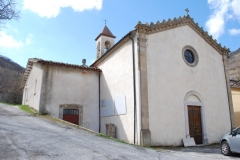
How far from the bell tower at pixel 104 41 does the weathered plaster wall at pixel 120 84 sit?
4.55 metres

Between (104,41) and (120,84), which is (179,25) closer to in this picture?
(120,84)

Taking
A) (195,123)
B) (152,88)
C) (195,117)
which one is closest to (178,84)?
(152,88)

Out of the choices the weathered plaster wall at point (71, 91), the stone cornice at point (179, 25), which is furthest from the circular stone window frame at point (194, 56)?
the weathered plaster wall at point (71, 91)

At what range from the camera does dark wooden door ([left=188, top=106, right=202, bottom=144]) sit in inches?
500

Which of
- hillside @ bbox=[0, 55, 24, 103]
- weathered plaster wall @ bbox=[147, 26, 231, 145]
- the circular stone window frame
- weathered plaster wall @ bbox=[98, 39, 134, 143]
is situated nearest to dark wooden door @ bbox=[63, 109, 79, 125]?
weathered plaster wall @ bbox=[98, 39, 134, 143]

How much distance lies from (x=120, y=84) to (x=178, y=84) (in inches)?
143

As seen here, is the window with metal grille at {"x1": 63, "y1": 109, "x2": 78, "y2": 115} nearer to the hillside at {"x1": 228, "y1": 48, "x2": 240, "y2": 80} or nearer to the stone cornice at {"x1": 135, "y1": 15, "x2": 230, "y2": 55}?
the stone cornice at {"x1": 135, "y1": 15, "x2": 230, "y2": 55}

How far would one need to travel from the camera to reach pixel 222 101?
48.3 ft

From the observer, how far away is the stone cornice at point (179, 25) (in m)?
12.1

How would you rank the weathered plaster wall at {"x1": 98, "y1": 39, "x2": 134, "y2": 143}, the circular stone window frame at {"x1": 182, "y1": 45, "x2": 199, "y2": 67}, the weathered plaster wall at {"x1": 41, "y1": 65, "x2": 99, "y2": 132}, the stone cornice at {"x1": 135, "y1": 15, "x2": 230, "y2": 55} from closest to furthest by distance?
the weathered plaster wall at {"x1": 98, "y1": 39, "x2": 134, "y2": 143} < the stone cornice at {"x1": 135, "y1": 15, "x2": 230, "y2": 55} < the circular stone window frame at {"x1": 182, "y1": 45, "x2": 199, "y2": 67} < the weathered plaster wall at {"x1": 41, "y1": 65, "x2": 99, "y2": 132}

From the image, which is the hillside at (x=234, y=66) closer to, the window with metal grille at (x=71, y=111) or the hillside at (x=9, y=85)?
the window with metal grille at (x=71, y=111)

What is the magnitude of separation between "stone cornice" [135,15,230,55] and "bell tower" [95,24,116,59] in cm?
796

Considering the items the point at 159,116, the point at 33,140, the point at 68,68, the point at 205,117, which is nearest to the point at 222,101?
the point at 205,117

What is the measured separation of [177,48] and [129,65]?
3620 mm
